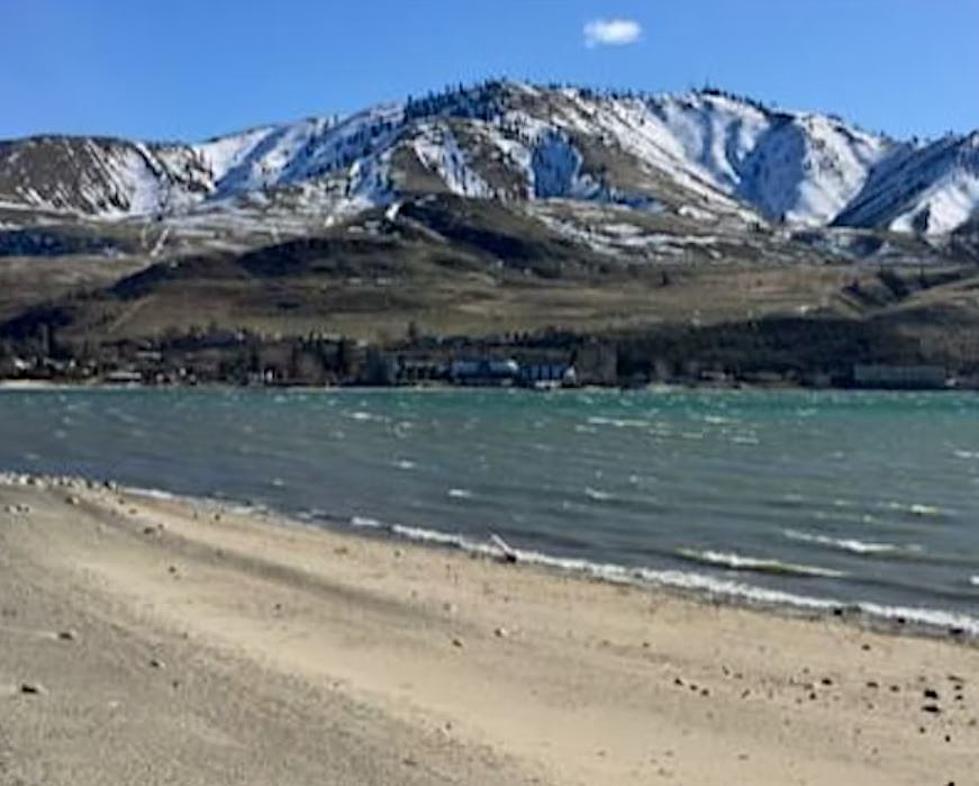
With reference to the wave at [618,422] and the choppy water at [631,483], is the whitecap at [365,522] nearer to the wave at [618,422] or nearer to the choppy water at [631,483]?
the choppy water at [631,483]

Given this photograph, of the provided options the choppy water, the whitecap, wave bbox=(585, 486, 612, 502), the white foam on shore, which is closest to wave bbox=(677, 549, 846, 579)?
the choppy water

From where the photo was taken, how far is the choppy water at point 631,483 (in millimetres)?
36344

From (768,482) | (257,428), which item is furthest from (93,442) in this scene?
(768,482)

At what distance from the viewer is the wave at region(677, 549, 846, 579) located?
116 feet

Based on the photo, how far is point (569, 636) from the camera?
82.3 feet

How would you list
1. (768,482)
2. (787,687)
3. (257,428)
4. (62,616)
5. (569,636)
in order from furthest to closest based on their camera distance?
(257,428) < (768,482) < (569,636) < (62,616) < (787,687)

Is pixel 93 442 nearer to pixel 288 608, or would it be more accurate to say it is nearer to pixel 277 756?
pixel 288 608

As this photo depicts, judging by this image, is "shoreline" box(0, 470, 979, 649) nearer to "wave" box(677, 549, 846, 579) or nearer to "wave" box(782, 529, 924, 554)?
"wave" box(677, 549, 846, 579)

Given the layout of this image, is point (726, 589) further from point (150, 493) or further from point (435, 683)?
point (150, 493)

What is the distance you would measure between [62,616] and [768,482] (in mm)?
43082

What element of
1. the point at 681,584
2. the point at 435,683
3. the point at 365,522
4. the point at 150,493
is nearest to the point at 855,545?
the point at 681,584

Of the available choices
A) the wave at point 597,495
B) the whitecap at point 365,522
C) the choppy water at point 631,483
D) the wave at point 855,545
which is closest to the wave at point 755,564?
the choppy water at point 631,483

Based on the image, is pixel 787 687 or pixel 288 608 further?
pixel 288 608

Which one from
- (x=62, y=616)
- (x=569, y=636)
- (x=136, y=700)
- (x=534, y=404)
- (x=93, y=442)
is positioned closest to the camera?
(x=136, y=700)
